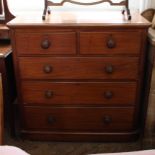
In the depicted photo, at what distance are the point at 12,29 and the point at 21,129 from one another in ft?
2.67

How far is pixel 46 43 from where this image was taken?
1649 millimetres

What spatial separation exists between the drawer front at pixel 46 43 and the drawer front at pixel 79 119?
1.52ft

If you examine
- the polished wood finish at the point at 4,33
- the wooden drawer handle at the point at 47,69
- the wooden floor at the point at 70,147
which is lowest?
the wooden floor at the point at 70,147

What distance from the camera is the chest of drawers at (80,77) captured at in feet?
5.35

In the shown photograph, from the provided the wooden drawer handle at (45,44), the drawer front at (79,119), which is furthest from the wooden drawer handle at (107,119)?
the wooden drawer handle at (45,44)

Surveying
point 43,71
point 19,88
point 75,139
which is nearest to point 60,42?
point 43,71

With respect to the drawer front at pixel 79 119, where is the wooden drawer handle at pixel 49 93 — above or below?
above

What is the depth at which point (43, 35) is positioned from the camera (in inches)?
64.9

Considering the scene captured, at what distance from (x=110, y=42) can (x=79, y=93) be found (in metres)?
0.44

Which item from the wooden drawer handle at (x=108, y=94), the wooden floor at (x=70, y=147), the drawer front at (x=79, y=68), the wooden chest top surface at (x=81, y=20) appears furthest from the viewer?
the wooden floor at (x=70, y=147)

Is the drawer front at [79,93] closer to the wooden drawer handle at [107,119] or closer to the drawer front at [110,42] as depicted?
the wooden drawer handle at [107,119]

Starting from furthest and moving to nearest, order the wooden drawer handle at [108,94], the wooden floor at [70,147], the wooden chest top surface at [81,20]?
1. the wooden floor at [70,147]
2. the wooden drawer handle at [108,94]
3. the wooden chest top surface at [81,20]

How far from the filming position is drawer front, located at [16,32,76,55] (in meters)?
1.64

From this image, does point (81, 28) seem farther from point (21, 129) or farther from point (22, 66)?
point (21, 129)
